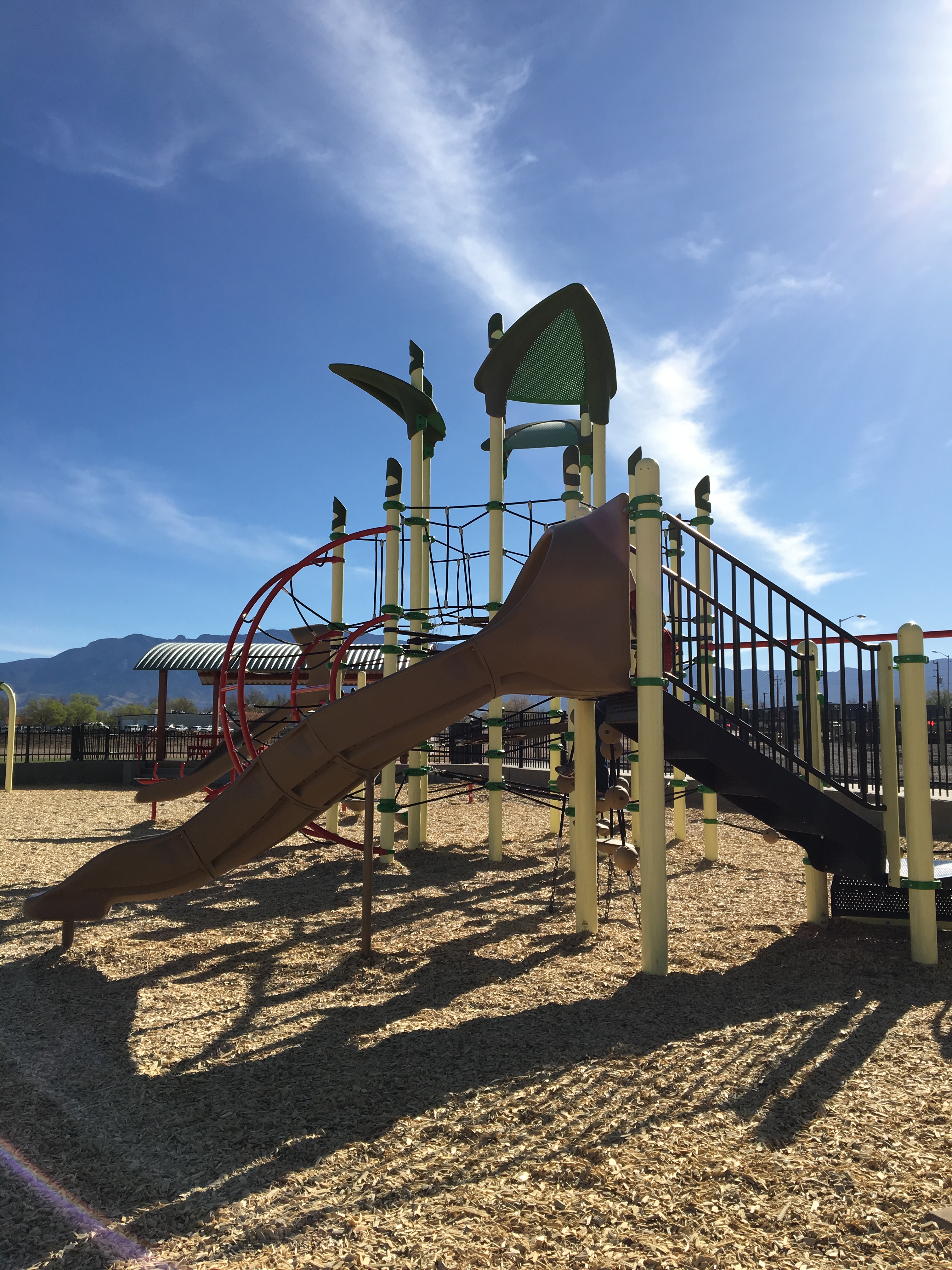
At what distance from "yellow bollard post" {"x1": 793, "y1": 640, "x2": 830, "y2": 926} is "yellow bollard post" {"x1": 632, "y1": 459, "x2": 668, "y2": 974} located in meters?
1.94

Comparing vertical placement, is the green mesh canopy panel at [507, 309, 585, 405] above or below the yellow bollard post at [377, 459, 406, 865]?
above

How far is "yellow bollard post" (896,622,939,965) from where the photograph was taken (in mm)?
5461

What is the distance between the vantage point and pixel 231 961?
5711 millimetres

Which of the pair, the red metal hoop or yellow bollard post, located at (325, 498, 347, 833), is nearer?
the red metal hoop

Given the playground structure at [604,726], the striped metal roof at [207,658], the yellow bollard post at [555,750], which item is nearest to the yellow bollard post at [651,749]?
the playground structure at [604,726]

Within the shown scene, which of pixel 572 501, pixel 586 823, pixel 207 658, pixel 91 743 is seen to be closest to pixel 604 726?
pixel 586 823

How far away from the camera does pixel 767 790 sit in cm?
534

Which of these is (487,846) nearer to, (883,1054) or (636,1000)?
(636,1000)

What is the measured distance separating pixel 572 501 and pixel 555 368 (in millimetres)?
2393

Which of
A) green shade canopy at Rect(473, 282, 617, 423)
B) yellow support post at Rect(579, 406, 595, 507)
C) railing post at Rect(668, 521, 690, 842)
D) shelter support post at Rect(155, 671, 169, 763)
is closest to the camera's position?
railing post at Rect(668, 521, 690, 842)

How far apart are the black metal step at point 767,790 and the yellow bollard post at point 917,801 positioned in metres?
0.29

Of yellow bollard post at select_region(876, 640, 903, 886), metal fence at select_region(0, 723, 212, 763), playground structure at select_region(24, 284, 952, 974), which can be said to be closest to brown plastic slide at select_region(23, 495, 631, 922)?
playground structure at select_region(24, 284, 952, 974)

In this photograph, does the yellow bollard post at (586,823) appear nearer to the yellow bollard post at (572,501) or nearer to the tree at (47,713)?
the yellow bollard post at (572,501)

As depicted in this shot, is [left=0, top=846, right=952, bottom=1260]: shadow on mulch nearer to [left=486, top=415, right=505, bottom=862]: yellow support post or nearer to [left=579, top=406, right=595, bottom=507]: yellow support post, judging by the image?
[left=486, top=415, right=505, bottom=862]: yellow support post
